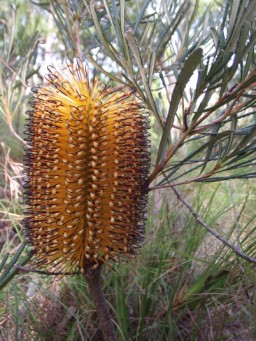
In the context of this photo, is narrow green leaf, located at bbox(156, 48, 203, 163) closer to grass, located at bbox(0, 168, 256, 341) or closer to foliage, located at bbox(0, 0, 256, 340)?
foliage, located at bbox(0, 0, 256, 340)

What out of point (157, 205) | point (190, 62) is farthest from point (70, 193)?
point (157, 205)

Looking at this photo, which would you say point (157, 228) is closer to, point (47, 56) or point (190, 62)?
point (190, 62)

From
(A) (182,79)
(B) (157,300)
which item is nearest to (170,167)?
(B) (157,300)

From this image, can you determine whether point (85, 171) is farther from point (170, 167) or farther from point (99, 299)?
point (170, 167)

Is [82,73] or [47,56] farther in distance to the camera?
[47,56]

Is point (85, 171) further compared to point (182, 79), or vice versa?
point (85, 171)
